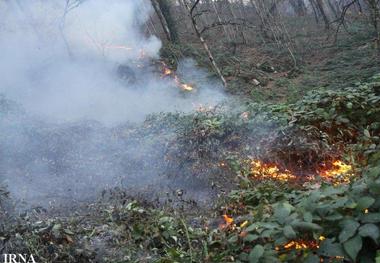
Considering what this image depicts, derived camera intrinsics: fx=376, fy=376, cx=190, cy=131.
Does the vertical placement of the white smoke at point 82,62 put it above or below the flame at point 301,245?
above

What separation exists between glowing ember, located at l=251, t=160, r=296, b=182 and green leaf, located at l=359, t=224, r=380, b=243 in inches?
145

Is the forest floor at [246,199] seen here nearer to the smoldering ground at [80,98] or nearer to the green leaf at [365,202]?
the green leaf at [365,202]

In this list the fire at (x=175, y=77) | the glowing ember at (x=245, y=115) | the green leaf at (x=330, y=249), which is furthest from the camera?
the fire at (x=175, y=77)

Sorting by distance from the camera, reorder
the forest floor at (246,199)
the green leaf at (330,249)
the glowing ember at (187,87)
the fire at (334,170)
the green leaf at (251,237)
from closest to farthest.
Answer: the green leaf at (330,249) → the forest floor at (246,199) → the green leaf at (251,237) → the fire at (334,170) → the glowing ember at (187,87)

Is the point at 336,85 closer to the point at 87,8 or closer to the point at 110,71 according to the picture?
the point at 110,71

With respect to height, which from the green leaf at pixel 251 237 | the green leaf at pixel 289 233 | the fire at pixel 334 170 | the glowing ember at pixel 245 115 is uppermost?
the glowing ember at pixel 245 115

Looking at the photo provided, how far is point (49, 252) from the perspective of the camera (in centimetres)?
425

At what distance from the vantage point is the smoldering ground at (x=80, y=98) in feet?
31.4

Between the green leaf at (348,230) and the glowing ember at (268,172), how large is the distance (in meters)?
3.56

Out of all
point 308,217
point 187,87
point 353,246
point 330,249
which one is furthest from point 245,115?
point 187,87

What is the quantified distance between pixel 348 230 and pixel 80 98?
16.1 meters

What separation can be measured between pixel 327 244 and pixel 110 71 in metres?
18.2

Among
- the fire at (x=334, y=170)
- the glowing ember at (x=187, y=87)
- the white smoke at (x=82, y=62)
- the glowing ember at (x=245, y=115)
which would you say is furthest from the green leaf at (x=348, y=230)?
the glowing ember at (x=187, y=87)

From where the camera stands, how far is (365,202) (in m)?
2.98
